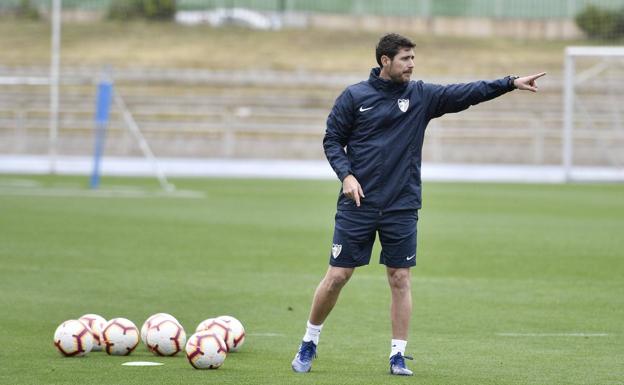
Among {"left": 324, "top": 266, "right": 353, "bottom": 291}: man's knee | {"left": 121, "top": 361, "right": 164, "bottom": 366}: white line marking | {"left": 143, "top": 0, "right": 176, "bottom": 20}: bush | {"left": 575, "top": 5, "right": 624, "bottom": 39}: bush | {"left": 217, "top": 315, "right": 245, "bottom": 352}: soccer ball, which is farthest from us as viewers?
{"left": 143, "top": 0, "right": 176, "bottom": 20}: bush

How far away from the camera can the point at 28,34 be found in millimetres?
51688

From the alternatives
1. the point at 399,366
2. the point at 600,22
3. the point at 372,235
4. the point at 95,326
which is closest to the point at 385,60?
the point at 372,235

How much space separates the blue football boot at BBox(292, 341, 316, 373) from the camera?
797 centimetres

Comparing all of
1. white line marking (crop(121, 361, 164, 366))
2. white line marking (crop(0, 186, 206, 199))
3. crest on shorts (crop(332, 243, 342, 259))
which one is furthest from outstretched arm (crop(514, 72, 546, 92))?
white line marking (crop(0, 186, 206, 199))

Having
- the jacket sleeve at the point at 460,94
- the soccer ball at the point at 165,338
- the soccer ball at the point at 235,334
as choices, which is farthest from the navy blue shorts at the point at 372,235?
the soccer ball at the point at 165,338

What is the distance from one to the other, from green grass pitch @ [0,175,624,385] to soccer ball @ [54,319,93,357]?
0.09 m

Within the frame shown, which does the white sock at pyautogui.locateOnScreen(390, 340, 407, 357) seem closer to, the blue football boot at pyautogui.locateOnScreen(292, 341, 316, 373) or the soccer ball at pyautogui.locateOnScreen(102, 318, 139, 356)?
the blue football boot at pyautogui.locateOnScreen(292, 341, 316, 373)

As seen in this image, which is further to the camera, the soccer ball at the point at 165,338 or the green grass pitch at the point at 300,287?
the soccer ball at the point at 165,338

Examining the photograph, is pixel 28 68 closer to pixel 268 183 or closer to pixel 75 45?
pixel 75 45

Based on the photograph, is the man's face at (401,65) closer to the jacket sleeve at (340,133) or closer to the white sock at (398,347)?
the jacket sleeve at (340,133)

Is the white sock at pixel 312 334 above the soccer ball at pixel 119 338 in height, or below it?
above

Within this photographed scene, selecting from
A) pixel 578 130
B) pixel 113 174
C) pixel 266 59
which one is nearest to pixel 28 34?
pixel 266 59

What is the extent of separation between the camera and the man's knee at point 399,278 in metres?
7.96

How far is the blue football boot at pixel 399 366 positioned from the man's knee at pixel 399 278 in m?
0.43
